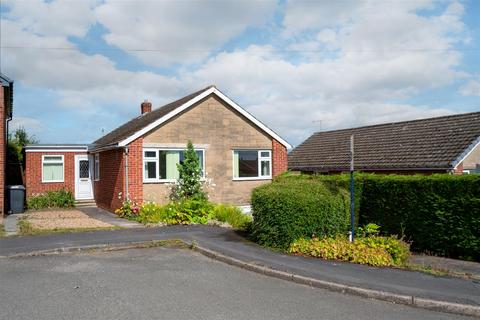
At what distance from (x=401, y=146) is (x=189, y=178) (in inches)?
449

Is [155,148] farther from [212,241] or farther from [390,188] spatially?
[390,188]

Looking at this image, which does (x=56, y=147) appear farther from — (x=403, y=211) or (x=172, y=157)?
(x=403, y=211)

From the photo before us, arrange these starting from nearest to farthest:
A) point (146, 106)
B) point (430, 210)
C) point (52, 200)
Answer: point (430, 210)
point (52, 200)
point (146, 106)

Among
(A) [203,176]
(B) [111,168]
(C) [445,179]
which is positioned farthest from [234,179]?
(C) [445,179]

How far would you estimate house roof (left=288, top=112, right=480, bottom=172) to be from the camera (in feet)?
65.4

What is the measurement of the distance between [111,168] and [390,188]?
1233 cm

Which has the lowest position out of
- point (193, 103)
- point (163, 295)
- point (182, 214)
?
point (163, 295)

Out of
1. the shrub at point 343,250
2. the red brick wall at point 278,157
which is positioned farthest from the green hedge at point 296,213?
the red brick wall at point 278,157

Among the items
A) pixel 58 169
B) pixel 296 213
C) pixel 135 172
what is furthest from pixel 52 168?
pixel 296 213

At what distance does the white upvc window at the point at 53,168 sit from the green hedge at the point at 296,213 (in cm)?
1488

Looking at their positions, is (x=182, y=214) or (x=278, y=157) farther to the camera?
(x=278, y=157)

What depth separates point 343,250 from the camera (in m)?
9.54

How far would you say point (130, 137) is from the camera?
1777 cm

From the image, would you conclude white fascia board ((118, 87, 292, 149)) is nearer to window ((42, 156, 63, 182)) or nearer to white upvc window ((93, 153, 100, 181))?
white upvc window ((93, 153, 100, 181))
